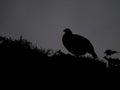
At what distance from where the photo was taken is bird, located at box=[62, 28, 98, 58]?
8.58m

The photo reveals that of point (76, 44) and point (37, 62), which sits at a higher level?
point (76, 44)

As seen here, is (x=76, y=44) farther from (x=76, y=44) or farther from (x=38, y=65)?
(x=38, y=65)

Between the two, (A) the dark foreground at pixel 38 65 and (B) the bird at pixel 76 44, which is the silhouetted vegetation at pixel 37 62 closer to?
(A) the dark foreground at pixel 38 65

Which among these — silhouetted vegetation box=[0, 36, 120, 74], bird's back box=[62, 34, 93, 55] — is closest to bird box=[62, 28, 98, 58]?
bird's back box=[62, 34, 93, 55]

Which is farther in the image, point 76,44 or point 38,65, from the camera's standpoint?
point 76,44

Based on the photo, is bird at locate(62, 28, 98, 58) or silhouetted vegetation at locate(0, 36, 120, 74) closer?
silhouetted vegetation at locate(0, 36, 120, 74)

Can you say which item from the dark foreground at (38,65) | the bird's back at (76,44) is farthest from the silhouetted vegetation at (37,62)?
the bird's back at (76,44)

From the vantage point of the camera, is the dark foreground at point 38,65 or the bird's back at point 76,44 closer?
the dark foreground at point 38,65

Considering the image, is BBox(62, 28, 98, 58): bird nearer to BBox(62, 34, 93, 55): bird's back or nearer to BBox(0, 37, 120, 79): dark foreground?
BBox(62, 34, 93, 55): bird's back

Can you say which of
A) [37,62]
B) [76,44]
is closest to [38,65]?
[37,62]

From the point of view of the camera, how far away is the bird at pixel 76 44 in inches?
338

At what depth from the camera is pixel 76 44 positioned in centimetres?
855

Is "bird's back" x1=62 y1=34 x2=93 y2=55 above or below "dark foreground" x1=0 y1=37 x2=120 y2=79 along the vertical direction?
above

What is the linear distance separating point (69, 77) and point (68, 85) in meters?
0.25
